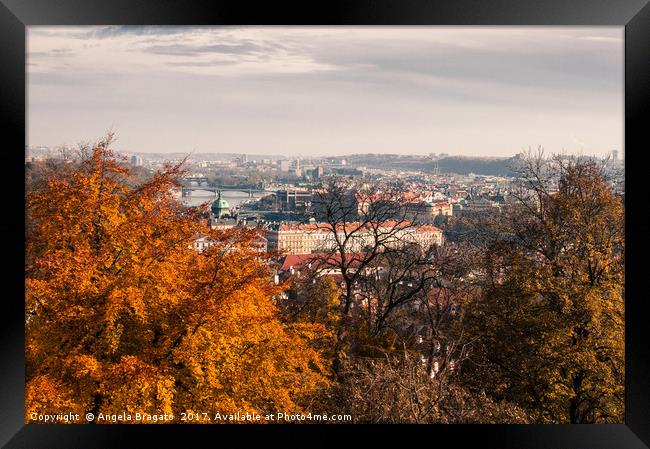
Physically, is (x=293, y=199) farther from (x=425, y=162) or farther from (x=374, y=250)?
(x=425, y=162)

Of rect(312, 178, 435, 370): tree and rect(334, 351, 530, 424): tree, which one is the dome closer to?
rect(312, 178, 435, 370): tree

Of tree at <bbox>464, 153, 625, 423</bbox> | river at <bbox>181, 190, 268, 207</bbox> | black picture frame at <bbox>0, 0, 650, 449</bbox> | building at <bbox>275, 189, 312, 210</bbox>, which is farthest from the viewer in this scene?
building at <bbox>275, 189, 312, 210</bbox>

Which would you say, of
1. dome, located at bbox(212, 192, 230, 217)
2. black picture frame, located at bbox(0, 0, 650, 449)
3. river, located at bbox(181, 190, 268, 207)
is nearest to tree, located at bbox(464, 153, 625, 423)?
river, located at bbox(181, 190, 268, 207)

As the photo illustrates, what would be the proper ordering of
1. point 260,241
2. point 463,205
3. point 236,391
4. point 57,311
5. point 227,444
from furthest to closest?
1. point 463,205
2. point 260,241
3. point 236,391
4. point 57,311
5. point 227,444

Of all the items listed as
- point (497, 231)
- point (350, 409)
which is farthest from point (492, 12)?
point (497, 231)

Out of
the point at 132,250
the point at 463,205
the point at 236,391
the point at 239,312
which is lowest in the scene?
the point at 236,391

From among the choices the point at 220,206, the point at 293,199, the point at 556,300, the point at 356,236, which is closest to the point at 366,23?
the point at 220,206

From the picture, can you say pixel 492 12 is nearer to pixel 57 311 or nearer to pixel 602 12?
pixel 602 12
